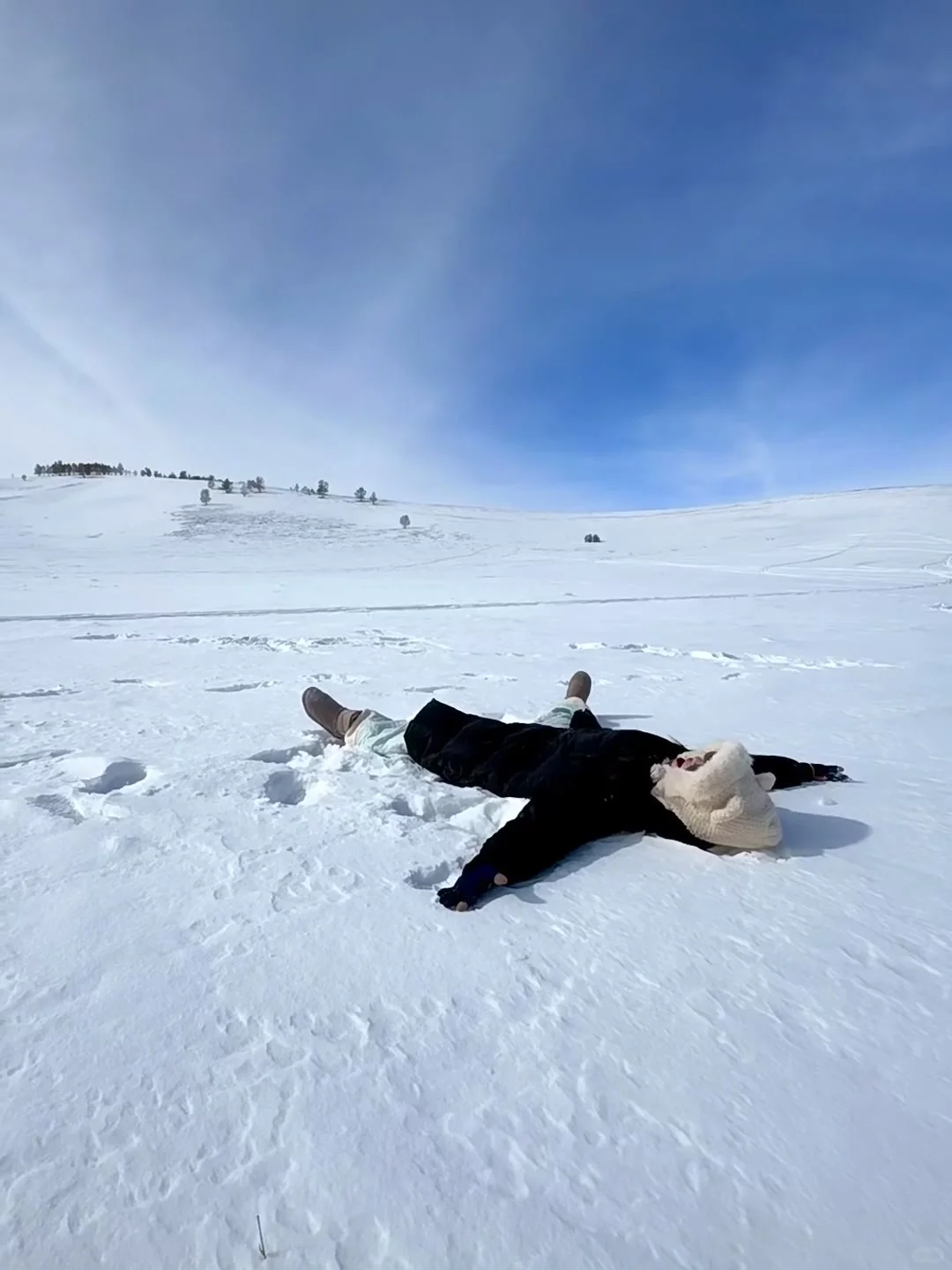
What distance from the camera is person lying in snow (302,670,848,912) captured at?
2000 mm

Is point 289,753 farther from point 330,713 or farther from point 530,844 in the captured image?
point 530,844

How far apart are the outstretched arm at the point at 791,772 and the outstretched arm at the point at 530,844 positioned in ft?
2.77

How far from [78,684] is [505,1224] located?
4.48 m

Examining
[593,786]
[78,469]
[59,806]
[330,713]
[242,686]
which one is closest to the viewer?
[593,786]

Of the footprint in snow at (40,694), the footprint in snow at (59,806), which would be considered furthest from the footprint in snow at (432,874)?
the footprint in snow at (40,694)

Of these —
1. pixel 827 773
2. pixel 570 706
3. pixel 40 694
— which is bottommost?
pixel 40 694

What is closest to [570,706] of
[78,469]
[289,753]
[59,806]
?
[289,753]

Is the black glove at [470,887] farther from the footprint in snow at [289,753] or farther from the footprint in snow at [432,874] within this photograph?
the footprint in snow at [289,753]

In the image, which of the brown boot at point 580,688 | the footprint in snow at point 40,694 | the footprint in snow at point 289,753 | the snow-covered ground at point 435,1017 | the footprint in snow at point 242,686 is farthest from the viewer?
the footprint in snow at point 242,686

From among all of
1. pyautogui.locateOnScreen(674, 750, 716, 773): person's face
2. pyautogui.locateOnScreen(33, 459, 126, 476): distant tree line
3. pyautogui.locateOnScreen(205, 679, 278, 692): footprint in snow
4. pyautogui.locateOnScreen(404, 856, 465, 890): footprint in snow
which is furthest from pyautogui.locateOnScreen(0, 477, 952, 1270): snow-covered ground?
pyautogui.locateOnScreen(33, 459, 126, 476): distant tree line

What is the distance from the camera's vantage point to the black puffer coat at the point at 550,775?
203cm

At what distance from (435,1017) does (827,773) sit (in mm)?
2154

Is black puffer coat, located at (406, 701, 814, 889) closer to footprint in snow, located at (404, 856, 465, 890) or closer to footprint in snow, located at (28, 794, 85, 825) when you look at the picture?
footprint in snow, located at (404, 856, 465, 890)

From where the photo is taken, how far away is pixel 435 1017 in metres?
1.39
